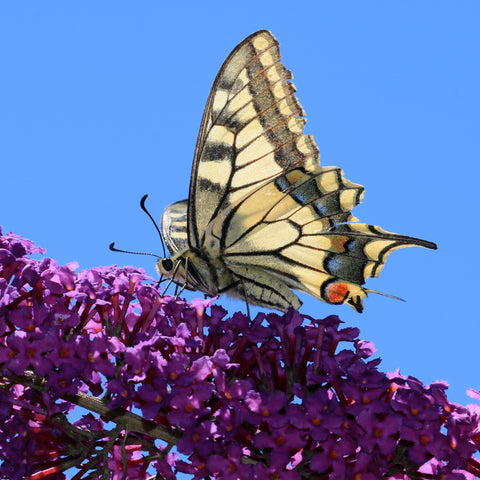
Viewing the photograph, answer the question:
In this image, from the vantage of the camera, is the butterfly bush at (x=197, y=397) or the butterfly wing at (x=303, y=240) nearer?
the butterfly bush at (x=197, y=397)

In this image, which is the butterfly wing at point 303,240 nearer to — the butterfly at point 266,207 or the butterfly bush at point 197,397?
the butterfly at point 266,207

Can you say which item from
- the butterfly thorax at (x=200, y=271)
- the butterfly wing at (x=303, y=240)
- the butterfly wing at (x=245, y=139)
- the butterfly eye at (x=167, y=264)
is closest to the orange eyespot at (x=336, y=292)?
the butterfly wing at (x=303, y=240)

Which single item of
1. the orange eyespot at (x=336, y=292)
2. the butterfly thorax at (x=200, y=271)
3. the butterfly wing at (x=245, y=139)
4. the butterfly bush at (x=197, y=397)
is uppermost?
the butterfly wing at (x=245, y=139)

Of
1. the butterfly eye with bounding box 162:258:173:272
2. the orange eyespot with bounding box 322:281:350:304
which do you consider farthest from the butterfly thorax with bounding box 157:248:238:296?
the orange eyespot with bounding box 322:281:350:304

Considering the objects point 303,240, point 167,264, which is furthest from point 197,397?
point 303,240

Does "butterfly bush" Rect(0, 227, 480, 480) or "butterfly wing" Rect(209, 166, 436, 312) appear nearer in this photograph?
"butterfly bush" Rect(0, 227, 480, 480)

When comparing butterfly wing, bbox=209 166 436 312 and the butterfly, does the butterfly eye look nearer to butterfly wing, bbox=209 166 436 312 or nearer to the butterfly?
the butterfly

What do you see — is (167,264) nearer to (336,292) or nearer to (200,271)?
(200,271)

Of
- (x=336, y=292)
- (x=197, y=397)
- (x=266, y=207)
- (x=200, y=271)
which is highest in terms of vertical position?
(x=266, y=207)
